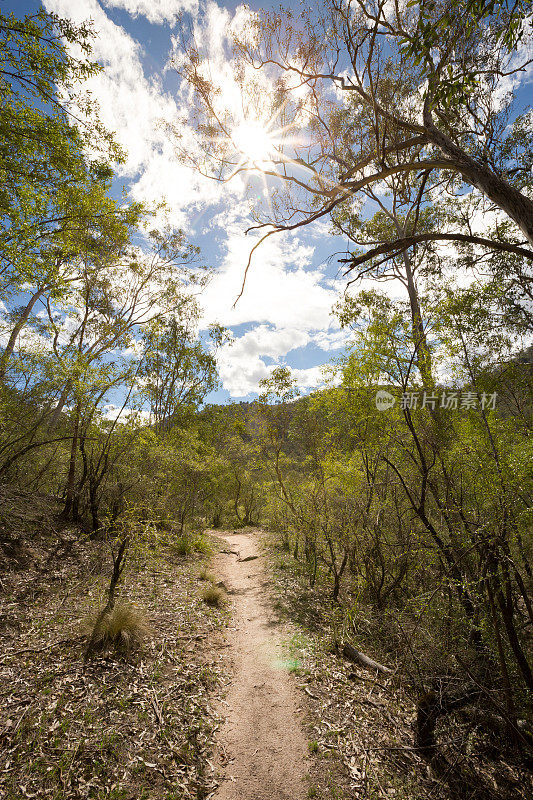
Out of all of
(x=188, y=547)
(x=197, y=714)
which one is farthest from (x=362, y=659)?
(x=188, y=547)

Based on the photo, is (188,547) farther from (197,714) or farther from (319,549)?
(197,714)

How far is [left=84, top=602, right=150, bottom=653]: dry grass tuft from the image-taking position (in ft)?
15.7

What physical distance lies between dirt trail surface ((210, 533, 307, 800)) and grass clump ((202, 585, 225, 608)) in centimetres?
52

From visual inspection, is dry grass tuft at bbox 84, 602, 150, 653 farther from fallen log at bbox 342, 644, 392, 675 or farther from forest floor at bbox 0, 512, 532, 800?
fallen log at bbox 342, 644, 392, 675

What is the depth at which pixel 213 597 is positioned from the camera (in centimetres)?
775

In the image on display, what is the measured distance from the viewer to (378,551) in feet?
21.7

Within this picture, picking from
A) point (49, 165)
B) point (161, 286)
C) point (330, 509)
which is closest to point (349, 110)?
point (49, 165)

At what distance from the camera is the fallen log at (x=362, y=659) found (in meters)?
5.55

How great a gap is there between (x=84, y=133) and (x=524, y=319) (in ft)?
49.5

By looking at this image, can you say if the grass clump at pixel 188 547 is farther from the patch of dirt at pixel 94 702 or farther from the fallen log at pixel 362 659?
the fallen log at pixel 362 659

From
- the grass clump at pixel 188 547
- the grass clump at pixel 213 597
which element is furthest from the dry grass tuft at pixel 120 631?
the grass clump at pixel 188 547

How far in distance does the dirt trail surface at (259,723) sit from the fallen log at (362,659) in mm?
1248

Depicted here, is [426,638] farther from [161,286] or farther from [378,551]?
[161,286]

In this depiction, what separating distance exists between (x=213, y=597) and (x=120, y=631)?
3213 millimetres
